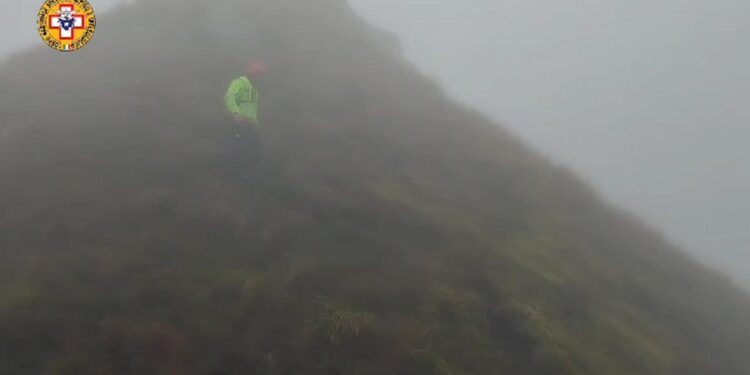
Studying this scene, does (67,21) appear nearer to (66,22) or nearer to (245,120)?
(66,22)

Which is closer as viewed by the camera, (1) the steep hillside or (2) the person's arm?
(1) the steep hillside

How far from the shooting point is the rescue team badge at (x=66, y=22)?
56.6ft

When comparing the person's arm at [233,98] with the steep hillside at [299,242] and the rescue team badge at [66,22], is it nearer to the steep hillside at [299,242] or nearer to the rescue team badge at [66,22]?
the steep hillside at [299,242]

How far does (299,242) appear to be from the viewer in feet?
41.0

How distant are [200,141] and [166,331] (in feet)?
24.7

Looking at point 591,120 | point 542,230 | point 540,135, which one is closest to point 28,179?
point 542,230

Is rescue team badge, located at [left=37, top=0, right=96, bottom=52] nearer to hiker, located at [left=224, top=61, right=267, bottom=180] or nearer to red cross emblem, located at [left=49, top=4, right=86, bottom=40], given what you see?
red cross emblem, located at [left=49, top=4, right=86, bottom=40]

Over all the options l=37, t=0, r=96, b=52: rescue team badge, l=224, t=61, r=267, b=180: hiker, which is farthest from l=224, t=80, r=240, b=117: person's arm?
l=37, t=0, r=96, b=52: rescue team badge

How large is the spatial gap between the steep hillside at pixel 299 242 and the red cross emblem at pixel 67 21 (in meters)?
1.40

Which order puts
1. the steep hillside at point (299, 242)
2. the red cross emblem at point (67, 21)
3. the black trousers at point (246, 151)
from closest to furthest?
1. the steep hillside at point (299, 242)
2. the black trousers at point (246, 151)
3. the red cross emblem at point (67, 21)

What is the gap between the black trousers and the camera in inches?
593

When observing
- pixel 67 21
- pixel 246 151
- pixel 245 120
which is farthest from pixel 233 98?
pixel 67 21

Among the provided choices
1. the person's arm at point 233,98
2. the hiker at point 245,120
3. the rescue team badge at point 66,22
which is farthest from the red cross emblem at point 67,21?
the person's arm at point 233,98

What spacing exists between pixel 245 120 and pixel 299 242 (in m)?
4.11
